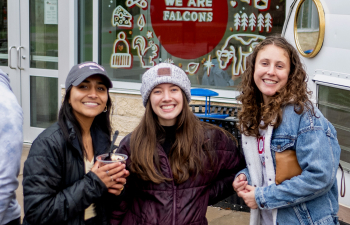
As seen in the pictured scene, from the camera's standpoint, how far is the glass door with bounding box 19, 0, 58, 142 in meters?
6.72

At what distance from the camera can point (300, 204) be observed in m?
2.11

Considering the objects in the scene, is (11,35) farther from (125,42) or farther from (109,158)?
(109,158)

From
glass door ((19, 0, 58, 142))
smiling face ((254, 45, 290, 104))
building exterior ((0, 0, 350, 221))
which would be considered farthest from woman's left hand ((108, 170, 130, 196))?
glass door ((19, 0, 58, 142))

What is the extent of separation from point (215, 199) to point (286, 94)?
0.79 metres

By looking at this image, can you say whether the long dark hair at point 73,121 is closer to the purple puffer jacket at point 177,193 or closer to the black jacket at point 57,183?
the black jacket at point 57,183

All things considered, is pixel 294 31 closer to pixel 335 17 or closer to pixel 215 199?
pixel 335 17

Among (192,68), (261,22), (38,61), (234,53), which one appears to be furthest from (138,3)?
(38,61)

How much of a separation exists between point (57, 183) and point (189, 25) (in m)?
4.12

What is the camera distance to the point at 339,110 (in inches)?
128

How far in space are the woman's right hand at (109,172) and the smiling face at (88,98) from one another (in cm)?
34

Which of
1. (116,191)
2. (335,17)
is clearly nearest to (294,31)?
(335,17)

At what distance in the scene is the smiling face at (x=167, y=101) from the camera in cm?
238

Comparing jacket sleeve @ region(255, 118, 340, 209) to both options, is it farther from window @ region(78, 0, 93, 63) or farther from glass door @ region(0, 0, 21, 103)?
glass door @ region(0, 0, 21, 103)

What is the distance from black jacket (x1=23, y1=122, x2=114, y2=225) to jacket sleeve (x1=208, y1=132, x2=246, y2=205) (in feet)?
2.27
